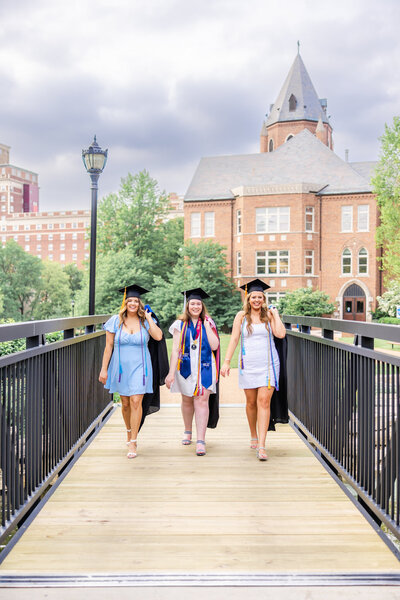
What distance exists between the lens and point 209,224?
47.3 m

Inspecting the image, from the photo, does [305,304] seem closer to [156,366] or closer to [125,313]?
[156,366]

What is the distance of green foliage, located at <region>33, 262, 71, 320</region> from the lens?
83938mm

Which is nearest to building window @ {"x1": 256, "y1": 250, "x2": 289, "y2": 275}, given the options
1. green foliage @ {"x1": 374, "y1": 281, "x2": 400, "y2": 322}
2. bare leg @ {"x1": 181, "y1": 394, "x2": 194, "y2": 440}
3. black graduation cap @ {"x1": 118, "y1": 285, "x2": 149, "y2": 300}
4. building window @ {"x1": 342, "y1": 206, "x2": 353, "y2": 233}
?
building window @ {"x1": 342, "y1": 206, "x2": 353, "y2": 233}

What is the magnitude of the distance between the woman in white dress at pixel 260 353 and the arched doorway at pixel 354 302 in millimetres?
40088

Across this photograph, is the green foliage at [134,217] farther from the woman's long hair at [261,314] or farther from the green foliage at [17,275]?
the woman's long hair at [261,314]

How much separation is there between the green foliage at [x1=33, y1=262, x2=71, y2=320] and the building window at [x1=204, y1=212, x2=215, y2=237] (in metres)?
42.1

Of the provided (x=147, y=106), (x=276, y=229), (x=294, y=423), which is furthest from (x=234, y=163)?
(x=147, y=106)

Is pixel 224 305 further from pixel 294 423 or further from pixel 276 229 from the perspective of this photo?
pixel 294 423

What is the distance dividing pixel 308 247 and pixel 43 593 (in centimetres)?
4338

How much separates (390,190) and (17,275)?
55441 mm

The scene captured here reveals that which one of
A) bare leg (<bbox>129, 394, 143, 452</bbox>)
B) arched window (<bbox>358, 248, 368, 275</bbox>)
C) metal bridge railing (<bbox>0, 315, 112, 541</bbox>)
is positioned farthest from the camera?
arched window (<bbox>358, 248, 368, 275</bbox>)

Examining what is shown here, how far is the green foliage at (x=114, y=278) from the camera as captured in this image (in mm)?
48562

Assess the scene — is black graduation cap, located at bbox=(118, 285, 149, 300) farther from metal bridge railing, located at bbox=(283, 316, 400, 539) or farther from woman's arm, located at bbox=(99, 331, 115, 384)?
metal bridge railing, located at bbox=(283, 316, 400, 539)

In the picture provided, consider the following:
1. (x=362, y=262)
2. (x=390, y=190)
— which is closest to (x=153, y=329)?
(x=390, y=190)
